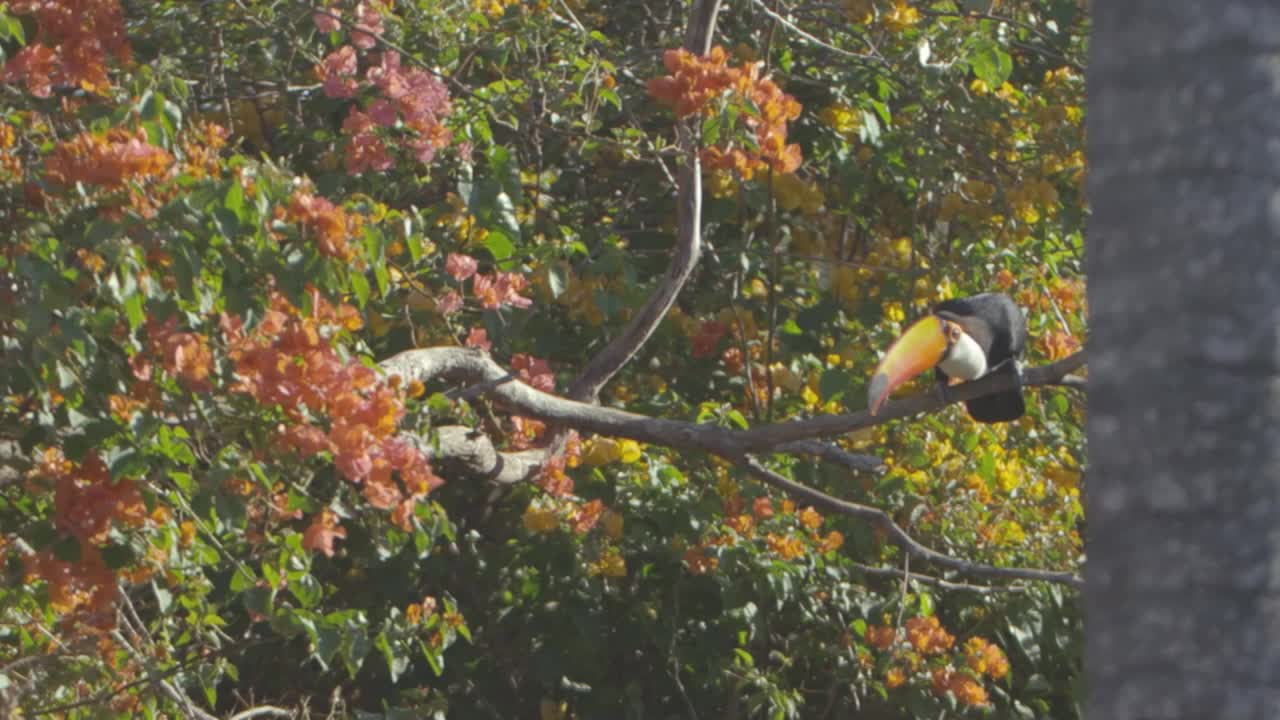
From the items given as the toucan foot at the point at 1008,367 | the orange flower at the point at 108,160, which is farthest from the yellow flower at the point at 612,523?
the orange flower at the point at 108,160

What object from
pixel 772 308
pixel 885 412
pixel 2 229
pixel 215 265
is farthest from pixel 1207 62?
pixel 772 308

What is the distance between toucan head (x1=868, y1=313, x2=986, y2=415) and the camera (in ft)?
14.0

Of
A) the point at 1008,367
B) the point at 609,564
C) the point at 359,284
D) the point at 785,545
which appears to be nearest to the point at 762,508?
the point at 785,545

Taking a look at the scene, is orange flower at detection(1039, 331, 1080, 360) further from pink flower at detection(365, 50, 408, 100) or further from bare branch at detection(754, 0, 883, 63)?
pink flower at detection(365, 50, 408, 100)

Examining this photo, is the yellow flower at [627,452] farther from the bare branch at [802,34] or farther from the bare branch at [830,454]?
the bare branch at [802,34]

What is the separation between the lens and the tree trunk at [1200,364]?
1.50m

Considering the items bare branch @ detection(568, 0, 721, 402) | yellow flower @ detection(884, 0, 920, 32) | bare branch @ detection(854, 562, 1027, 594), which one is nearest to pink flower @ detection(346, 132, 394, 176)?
bare branch @ detection(568, 0, 721, 402)

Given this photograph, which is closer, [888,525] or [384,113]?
[384,113]

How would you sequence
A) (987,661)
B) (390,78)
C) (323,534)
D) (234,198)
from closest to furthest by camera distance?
(234,198) < (323,534) < (390,78) < (987,661)

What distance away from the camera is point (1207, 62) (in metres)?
1.50

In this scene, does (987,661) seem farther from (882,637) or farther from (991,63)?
(991,63)

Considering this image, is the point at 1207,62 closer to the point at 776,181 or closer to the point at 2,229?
the point at 2,229

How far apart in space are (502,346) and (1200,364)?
10.2ft

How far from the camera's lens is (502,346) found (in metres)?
4.51
